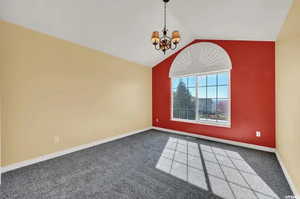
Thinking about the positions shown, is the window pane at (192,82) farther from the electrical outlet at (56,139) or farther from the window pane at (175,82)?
the electrical outlet at (56,139)

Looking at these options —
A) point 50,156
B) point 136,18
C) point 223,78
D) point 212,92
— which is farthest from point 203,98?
point 50,156

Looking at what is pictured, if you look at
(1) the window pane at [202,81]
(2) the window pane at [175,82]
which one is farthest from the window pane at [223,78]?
(2) the window pane at [175,82]

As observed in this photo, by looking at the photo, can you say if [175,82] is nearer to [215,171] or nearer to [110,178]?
[215,171]

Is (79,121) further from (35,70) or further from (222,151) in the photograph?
(222,151)

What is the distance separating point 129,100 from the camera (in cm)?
443

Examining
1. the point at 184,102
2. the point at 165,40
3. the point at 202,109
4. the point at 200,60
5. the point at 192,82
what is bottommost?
the point at 202,109

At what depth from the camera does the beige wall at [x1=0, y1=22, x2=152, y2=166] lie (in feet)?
7.30

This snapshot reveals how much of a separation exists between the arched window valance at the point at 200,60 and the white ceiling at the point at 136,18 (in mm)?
407

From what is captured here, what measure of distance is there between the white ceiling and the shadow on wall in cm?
267

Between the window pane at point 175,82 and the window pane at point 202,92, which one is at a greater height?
the window pane at point 175,82

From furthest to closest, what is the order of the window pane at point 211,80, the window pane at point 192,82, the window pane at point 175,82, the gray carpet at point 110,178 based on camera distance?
the window pane at point 175,82 < the window pane at point 192,82 < the window pane at point 211,80 < the gray carpet at point 110,178

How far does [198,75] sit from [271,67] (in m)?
1.74

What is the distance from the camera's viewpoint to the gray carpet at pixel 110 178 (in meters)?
1.70

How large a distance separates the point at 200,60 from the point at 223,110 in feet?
5.50
